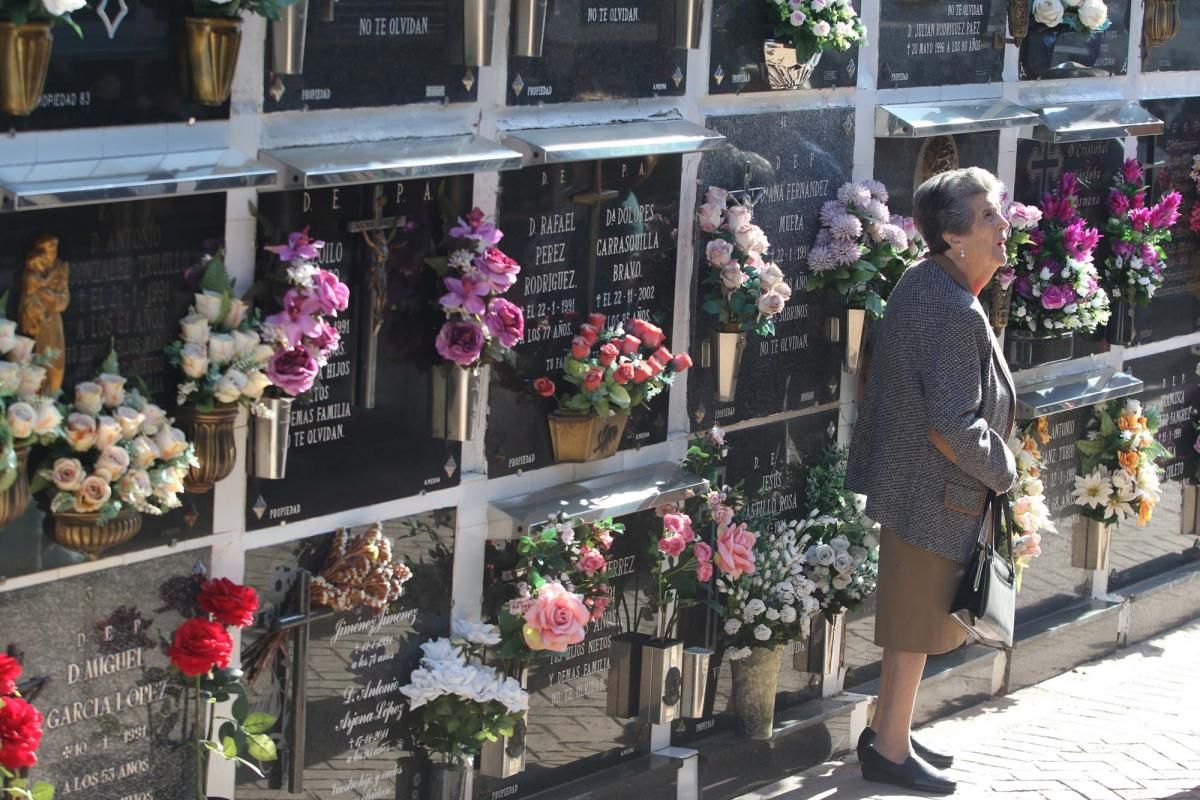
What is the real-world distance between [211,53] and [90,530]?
47.1 inches

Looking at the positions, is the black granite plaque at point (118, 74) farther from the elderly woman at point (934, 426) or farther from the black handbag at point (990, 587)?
the black handbag at point (990, 587)

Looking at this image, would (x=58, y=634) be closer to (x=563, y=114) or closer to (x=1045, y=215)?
(x=563, y=114)

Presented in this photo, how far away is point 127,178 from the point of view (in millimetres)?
4574

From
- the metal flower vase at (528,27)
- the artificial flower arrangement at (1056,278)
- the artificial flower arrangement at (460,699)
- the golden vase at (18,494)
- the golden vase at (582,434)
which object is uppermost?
the metal flower vase at (528,27)

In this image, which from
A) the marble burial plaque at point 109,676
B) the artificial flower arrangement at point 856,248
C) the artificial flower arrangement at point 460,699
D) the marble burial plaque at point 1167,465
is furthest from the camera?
the marble burial plaque at point 1167,465

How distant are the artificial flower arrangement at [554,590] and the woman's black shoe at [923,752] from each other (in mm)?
1299

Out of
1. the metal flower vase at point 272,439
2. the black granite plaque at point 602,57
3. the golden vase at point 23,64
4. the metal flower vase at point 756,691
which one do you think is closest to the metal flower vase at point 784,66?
the black granite plaque at point 602,57

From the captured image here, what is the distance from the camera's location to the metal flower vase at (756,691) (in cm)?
700

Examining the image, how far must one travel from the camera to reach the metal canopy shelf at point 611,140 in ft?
18.9

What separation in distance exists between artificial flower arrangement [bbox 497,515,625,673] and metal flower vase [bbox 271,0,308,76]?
171 cm

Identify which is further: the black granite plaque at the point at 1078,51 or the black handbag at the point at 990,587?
the black granite plaque at the point at 1078,51

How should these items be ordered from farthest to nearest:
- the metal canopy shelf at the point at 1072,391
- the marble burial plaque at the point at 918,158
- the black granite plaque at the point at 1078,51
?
the metal canopy shelf at the point at 1072,391 < the black granite plaque at the point at 1078,51 < the marble burial plaque at the point at 918,158

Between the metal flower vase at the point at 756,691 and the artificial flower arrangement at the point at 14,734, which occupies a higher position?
the artificial flower arrangement at the point at 14,734

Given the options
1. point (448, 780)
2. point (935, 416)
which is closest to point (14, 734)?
point (448, 780)
